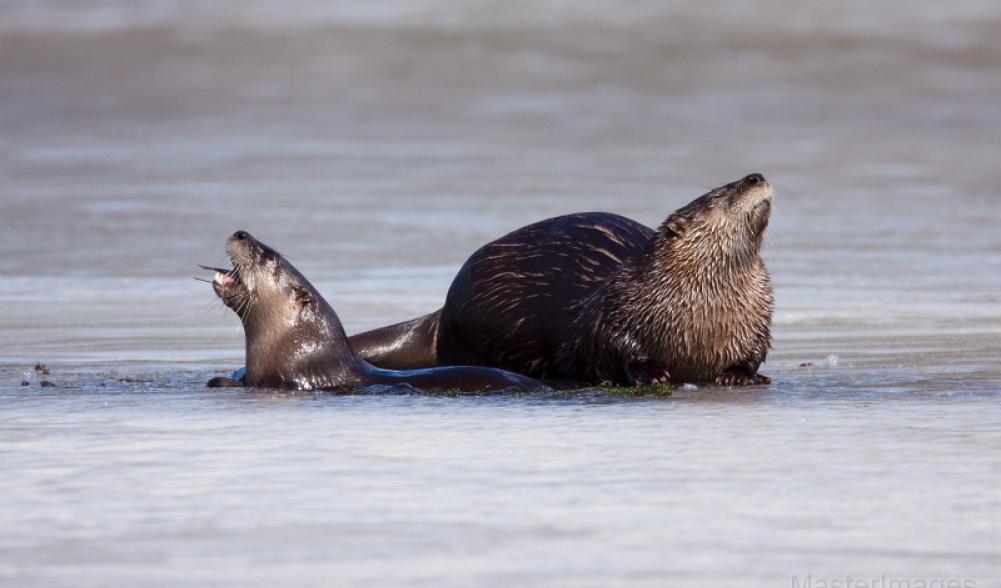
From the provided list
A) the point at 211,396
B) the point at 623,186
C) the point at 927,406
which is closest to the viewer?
the point at 927,406

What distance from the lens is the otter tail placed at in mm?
7371

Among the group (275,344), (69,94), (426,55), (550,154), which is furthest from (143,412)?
(426,55)

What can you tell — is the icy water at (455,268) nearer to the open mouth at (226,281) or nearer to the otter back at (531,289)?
the open mouth at (226,281)

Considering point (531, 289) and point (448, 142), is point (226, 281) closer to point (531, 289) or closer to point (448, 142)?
point (531, 289)

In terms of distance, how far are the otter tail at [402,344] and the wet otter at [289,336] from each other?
0.70 metres

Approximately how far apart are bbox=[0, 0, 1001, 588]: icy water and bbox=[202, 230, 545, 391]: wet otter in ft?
0.82

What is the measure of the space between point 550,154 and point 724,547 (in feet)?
37.9

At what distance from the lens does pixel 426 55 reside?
2169 centimetres

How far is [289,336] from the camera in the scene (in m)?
6.55

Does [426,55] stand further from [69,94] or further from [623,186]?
[623,186]

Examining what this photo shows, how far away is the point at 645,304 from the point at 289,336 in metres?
1.14

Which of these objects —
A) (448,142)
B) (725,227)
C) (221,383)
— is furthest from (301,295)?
(448,142)

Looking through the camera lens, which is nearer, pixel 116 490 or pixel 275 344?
pixel 116 490

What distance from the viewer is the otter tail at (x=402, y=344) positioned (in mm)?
7371
